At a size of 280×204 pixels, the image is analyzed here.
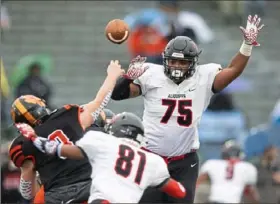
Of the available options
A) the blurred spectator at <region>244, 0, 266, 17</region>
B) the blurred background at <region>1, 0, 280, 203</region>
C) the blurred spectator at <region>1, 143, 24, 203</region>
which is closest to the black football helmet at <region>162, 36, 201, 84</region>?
the blurred spectator at <region>1, 143, 24, 203</region>

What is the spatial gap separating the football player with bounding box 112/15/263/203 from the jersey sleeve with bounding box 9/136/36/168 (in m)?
1.02

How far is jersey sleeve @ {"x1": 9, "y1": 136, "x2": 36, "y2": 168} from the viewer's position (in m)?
7.86

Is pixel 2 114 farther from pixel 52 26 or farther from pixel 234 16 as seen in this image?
pixel 234 16

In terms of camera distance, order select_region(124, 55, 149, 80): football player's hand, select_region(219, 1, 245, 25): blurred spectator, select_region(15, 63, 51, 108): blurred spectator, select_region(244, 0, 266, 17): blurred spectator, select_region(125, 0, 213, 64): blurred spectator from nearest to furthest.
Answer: select_region(124, 55, 149, 80): football player's hand
select_region(15, 63, 51, 108): blurred spectator
select_region(125, 0, 213, 64): blurred spectator
select_region(244, 0, 266, 17): blurred spectator
select_region(219, 1, 245, 25): blurred spectator

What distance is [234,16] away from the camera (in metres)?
18.3

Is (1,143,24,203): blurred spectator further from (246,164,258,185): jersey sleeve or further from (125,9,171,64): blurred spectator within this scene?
(125,9,171,64): blurred spectator

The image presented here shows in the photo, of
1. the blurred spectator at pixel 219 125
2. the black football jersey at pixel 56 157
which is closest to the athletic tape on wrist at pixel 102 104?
the black football jersey at pixel 56 157

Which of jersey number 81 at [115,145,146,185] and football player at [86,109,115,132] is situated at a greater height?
jersey number 81 at [115,145,146,185]

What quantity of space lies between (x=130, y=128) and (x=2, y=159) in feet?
20.5

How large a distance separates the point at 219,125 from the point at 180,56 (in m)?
6.44

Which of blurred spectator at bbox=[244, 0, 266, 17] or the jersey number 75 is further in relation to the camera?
blurred spectator at bbox=[244, 0, 266, 17]

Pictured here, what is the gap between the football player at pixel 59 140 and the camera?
26.0ft

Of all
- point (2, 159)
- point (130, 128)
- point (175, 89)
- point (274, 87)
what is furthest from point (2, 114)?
point (130, 128)

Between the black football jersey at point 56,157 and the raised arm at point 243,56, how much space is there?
1.23 metres
